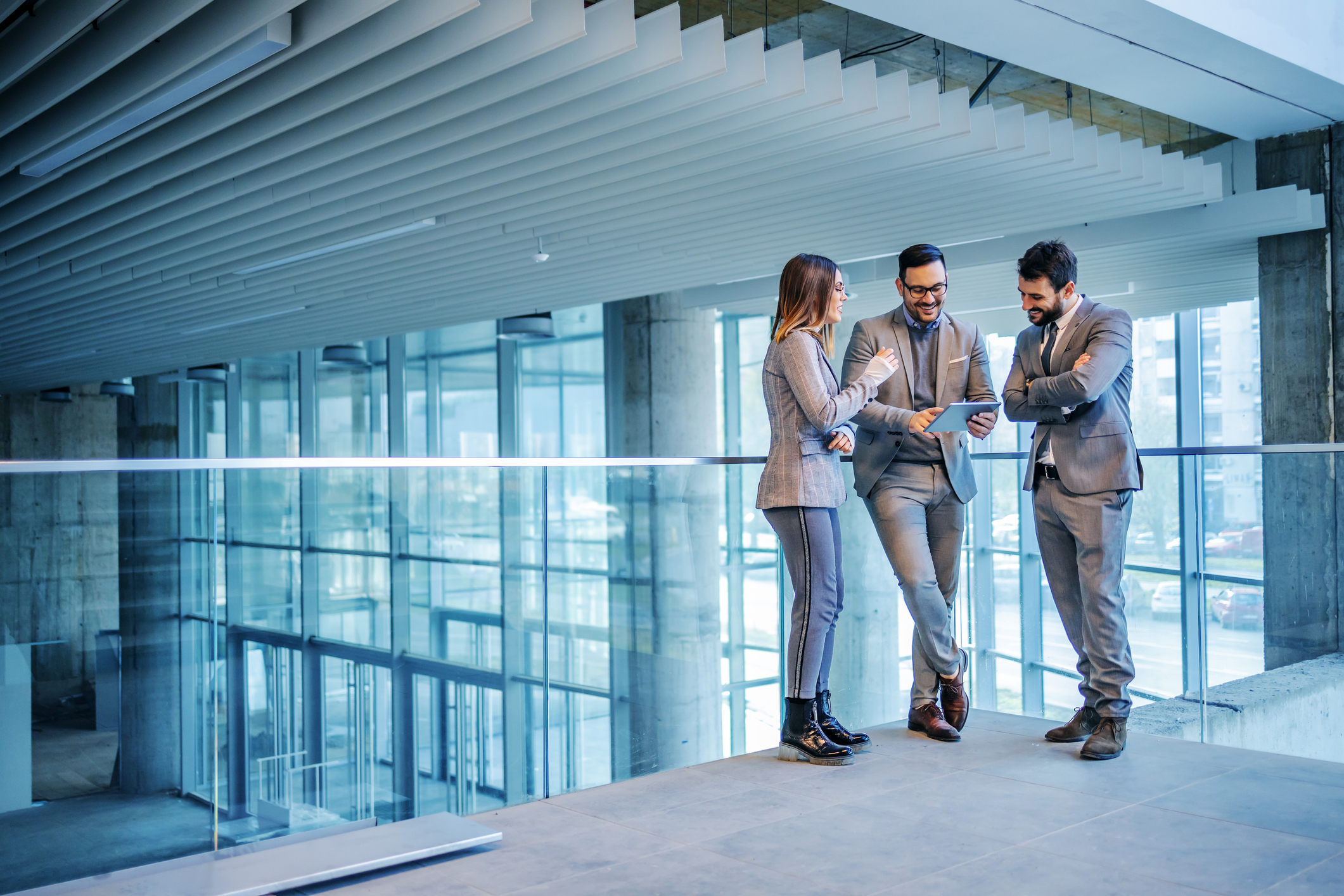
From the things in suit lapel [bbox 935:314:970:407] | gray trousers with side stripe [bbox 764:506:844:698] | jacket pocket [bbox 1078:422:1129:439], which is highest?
suit lapel [bbox 935:314:970:407]

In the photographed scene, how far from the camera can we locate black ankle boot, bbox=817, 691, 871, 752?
3508 millimetres

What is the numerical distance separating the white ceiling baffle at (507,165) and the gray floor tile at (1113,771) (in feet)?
10.4

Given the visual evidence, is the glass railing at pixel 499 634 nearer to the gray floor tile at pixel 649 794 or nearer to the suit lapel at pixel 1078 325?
the gray floor tile at pixel 649 794

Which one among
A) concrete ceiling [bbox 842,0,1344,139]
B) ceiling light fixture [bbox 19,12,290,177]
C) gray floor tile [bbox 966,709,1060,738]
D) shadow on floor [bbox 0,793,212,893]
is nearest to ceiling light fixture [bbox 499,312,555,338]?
ceiling light fixture [bbox 19,12,290,177]

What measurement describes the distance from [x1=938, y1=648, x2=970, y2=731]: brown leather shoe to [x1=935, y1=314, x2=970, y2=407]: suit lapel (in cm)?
87

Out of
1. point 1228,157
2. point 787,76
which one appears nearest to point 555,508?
point 1228,157

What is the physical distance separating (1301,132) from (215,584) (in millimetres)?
7442

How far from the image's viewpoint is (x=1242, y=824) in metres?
2.76

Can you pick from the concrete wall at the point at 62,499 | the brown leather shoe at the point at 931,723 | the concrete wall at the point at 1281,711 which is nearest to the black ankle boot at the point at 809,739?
the brown leather shoe at the point at 931,723

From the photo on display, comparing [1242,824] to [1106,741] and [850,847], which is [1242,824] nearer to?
[1106,741]

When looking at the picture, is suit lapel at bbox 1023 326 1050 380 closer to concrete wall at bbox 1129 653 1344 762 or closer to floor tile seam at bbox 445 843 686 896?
floor tile seam at bbox 445 843 686 896

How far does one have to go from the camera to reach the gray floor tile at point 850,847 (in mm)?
2471

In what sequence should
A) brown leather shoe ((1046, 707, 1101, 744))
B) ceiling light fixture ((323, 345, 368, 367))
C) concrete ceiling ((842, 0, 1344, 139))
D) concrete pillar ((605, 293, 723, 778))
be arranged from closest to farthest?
brown leather shoe ((1046, 707, 1101, 744))
concrete ceiling ((842, 0, 1344, 139))
concrete pillar ((605, 293, 723, 778))
ceiling light fixture ((323, 345, 368, 367))

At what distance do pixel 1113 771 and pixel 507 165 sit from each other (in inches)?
183
